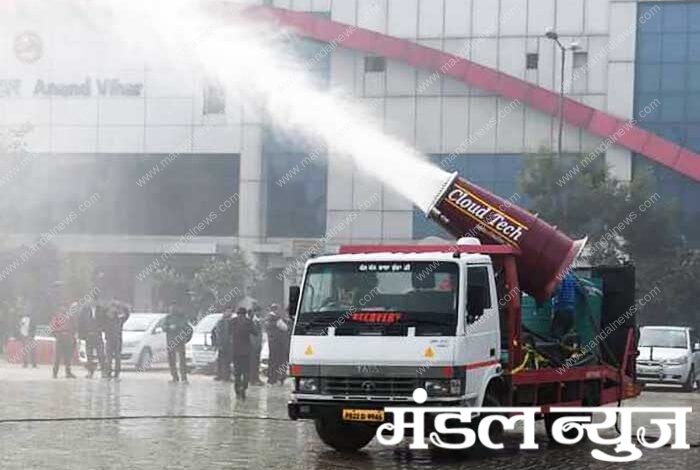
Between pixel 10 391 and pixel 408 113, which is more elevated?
pixel 408 113

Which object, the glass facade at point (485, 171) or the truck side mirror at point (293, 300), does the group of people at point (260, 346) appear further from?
the glass facade at point (485, 171)

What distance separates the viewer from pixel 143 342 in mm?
32969

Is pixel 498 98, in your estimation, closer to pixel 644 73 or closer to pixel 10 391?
pixel 644 73

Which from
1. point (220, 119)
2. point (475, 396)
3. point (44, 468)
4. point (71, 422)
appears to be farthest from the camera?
point (220, 119)

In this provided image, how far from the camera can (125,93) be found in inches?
2044

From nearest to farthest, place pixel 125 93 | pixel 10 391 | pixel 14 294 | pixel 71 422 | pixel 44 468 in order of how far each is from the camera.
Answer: pixel 44 468 < pixel 71 422 < pixel 10 391 < pixel 14 294 < pixel 125 93

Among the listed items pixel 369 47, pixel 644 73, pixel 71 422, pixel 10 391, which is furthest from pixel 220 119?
pixel 71 422

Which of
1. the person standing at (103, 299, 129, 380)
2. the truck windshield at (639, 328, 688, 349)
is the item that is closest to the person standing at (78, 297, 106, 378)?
the person standing at (103, 299, 129, 380)

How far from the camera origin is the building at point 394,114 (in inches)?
2042

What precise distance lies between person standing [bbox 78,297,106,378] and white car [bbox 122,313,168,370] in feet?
14.0

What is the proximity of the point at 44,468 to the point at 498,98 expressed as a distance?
41549mm

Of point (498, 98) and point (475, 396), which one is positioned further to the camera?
point (498, 98)

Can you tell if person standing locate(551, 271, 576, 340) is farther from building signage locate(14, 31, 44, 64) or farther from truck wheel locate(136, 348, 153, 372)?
building signage locate(14, 31, 44, 64)

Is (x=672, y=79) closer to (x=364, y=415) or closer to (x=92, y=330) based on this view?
(x=92, y=330)
